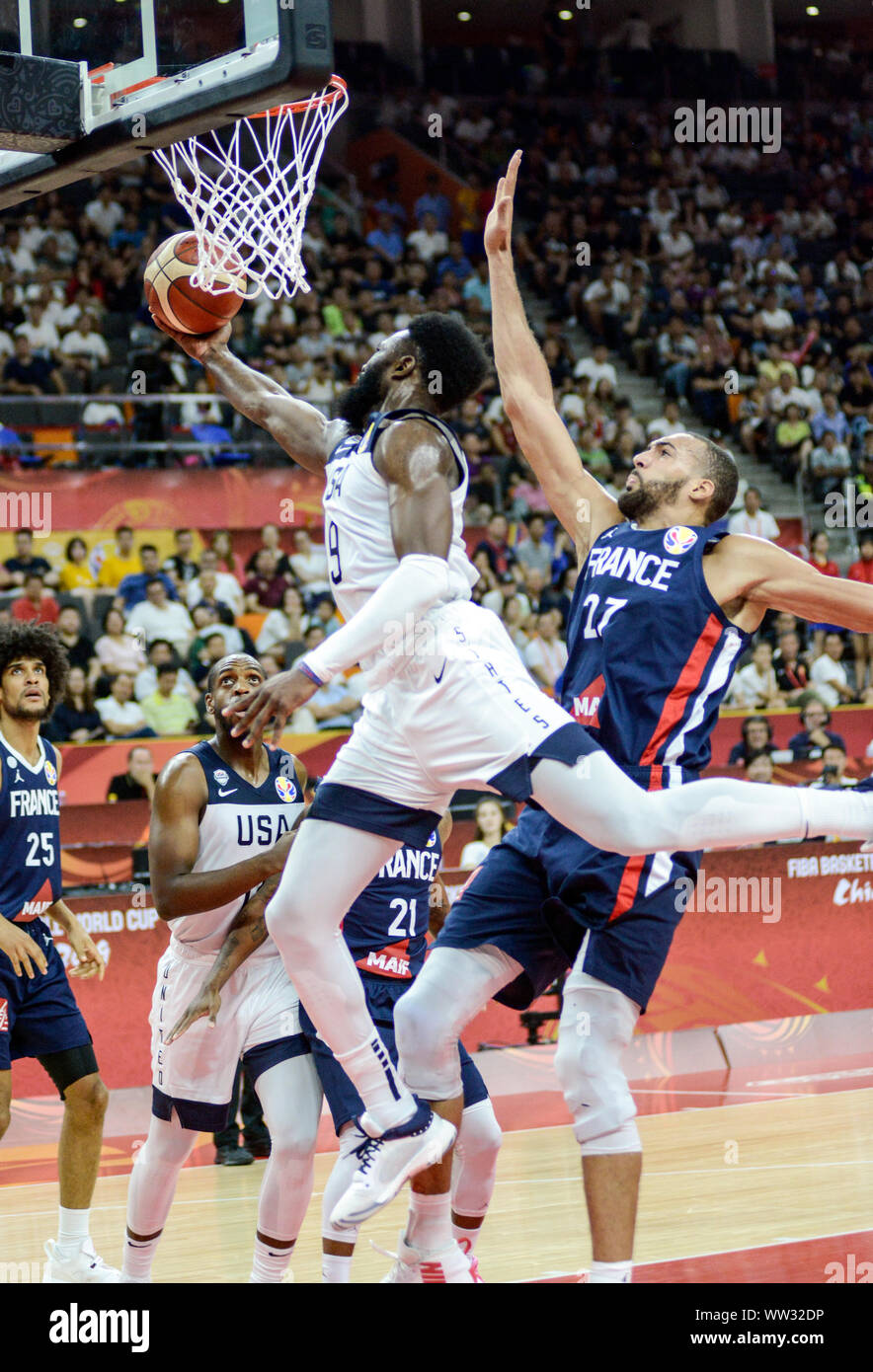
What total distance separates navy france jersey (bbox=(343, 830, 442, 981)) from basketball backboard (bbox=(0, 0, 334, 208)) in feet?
8.21

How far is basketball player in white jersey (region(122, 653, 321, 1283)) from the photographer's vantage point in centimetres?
491

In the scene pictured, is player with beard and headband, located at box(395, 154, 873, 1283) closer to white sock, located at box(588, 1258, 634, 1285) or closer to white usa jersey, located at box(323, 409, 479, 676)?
white sock, located at box(588, 1258, 634, 1285)

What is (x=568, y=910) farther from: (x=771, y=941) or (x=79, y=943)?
(x=771, y=941)

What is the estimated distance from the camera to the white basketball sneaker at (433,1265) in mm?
4715

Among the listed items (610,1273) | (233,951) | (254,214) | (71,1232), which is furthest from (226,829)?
(254,214)

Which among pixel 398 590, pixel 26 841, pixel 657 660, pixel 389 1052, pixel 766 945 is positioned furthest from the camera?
pixel 766 945

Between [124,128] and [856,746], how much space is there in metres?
9.58

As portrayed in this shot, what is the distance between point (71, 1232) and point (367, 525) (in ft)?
9.58

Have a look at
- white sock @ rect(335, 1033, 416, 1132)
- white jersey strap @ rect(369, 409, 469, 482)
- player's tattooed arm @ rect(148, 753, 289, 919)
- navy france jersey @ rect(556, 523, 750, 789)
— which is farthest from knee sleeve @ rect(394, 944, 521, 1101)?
white jersey strap @ rect(369, 409, 469, 482)

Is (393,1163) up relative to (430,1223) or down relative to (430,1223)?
up

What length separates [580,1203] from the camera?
6977mm

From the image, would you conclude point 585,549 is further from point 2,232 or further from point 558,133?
point 558,133

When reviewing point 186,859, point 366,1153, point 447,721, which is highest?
point 447,721
